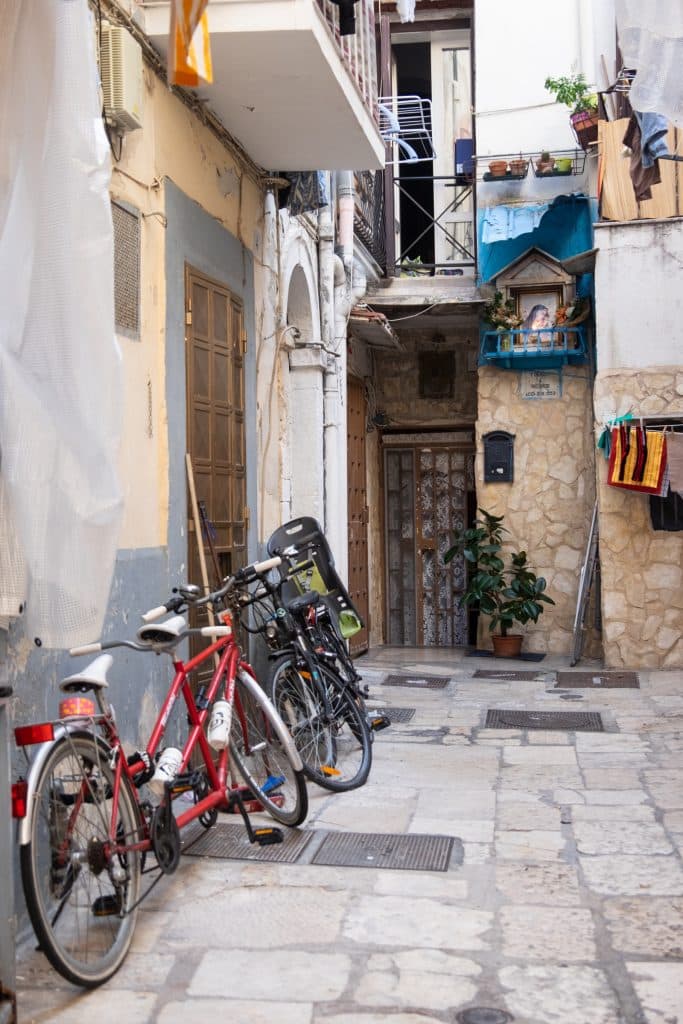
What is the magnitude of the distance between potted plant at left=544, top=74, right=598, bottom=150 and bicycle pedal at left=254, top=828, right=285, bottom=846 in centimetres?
834

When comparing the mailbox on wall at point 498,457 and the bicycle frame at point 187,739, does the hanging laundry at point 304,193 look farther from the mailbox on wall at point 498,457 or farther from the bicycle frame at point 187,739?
the mailbox on wall at point 498,457

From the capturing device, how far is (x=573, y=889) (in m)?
4.30

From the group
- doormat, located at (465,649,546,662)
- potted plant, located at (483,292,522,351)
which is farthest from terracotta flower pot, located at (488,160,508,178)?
doormat, located at (465,649,546,662)

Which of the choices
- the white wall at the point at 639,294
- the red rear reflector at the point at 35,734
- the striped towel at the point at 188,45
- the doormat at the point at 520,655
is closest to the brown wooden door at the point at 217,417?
the striped towel at the point at 188,45

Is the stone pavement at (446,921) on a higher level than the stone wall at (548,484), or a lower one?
lower

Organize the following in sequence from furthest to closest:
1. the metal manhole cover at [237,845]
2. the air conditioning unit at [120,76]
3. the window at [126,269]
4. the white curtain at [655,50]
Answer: the window at [126,269]
the air conditioning unit at [120,76]
the metal manhole cover at [237,845]
the white curtain at [655,50]

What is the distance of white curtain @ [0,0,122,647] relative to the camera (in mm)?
3090

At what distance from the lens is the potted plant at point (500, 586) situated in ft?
37.4

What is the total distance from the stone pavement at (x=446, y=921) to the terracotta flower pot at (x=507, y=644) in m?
5.00

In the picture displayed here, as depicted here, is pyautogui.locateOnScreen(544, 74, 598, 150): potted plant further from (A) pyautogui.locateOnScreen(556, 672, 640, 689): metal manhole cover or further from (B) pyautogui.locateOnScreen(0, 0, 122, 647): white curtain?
(B) pyautogui.locateOnScreen(0, 0, 122, 647): white curtain

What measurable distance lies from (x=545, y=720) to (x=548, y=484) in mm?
4294

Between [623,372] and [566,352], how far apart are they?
0.97 m

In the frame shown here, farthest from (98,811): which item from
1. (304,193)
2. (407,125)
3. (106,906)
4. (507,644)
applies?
(407,125)

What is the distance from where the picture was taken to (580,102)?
11.2m
